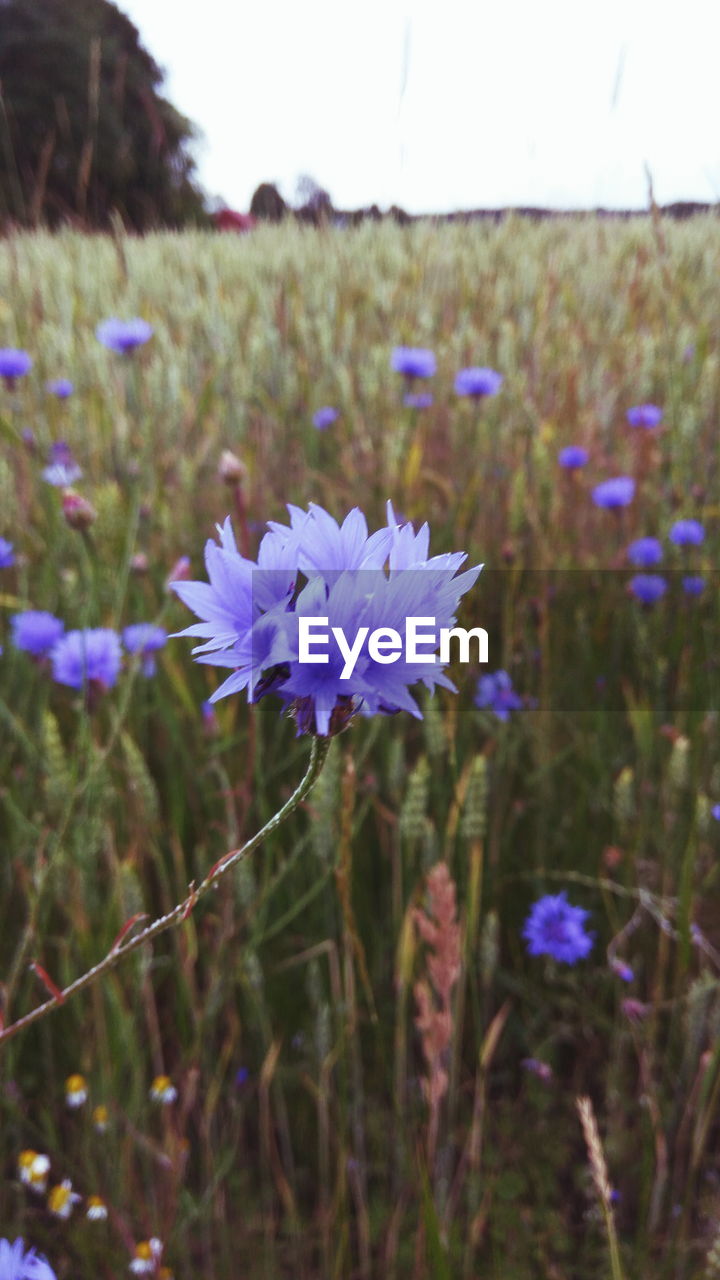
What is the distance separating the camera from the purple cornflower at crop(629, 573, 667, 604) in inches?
42.8

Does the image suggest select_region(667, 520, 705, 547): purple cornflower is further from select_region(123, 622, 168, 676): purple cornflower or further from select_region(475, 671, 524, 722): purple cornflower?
select_region(123, 622, 168, 676): purple cornflower

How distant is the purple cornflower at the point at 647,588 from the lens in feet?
3.57

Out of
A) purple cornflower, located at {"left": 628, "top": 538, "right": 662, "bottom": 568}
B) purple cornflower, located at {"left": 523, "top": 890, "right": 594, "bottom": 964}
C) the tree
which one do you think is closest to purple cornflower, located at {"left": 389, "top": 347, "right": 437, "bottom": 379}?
purple cornflower, located at {"left": 628, "top": 538, "right": 662, "bottom": 568}

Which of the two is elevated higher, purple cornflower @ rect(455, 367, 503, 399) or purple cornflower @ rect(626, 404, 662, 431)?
purple cornflower @ rect(455, 367, 503, 399)

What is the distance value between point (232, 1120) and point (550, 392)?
125cm

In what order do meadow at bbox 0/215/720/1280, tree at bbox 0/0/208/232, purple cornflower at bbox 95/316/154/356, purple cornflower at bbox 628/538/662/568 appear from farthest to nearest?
1. tree at bbox 0/0/208/232
2. purple cornflower at bbox 95/316/154/356
3. purple cornflower at bbox 628/538/662/568
4. meadow at bbox 0/215/720/1280

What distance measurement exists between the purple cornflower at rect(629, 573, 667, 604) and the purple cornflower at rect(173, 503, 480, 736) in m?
0.85

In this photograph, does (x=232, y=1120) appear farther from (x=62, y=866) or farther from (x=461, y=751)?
(x=461, y=751)

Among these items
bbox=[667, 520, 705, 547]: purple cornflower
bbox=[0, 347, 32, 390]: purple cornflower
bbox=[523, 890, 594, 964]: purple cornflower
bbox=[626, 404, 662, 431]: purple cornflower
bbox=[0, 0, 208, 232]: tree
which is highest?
bbox=[0, 0, 208, 232]: tree

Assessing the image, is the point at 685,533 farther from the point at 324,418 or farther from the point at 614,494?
the point at 324,418

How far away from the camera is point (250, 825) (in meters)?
0.96

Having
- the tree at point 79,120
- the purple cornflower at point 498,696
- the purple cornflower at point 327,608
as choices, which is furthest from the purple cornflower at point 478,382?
the tree at point 79,120

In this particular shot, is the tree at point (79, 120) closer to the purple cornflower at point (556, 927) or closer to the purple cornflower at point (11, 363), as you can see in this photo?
the purple cornflower at point (11, 363)

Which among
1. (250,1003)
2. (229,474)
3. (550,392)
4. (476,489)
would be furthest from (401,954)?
(550,392)
